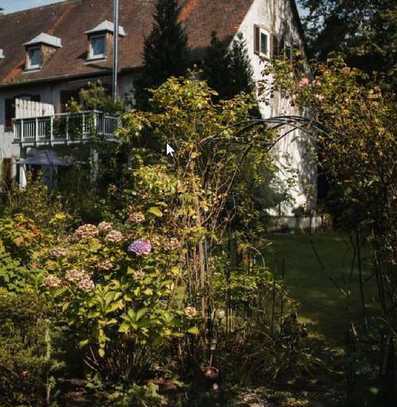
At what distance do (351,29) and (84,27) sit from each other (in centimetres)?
1299

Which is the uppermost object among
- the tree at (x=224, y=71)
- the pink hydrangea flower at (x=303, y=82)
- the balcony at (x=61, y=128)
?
the tree at (x=224, y=71)

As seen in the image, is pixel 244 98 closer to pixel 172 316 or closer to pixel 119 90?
pixel 172 316

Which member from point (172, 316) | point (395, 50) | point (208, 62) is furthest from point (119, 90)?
point (172, 316)

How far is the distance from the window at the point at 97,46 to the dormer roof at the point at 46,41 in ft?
9.24

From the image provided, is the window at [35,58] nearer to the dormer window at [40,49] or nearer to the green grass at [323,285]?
the dormer window at [40,49]

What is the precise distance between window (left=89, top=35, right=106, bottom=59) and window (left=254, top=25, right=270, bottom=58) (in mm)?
7144

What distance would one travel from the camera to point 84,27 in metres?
28.5

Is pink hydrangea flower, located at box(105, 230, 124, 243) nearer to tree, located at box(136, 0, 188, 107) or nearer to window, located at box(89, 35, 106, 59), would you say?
tree, located at box(136, 0, 188, 107)

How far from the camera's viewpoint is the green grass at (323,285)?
646 centimetres

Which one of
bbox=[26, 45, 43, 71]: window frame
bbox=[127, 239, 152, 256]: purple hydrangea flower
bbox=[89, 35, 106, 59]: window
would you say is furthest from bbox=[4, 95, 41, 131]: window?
bbox=[127, 239, 152, 256]: purple hydrangea flower

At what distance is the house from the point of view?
2256 cm

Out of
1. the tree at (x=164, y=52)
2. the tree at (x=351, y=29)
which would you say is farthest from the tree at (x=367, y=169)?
the tree at (x=351, y=29)

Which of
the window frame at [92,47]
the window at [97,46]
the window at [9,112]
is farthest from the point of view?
the window at [9,112]

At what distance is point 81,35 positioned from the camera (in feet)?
91.6
